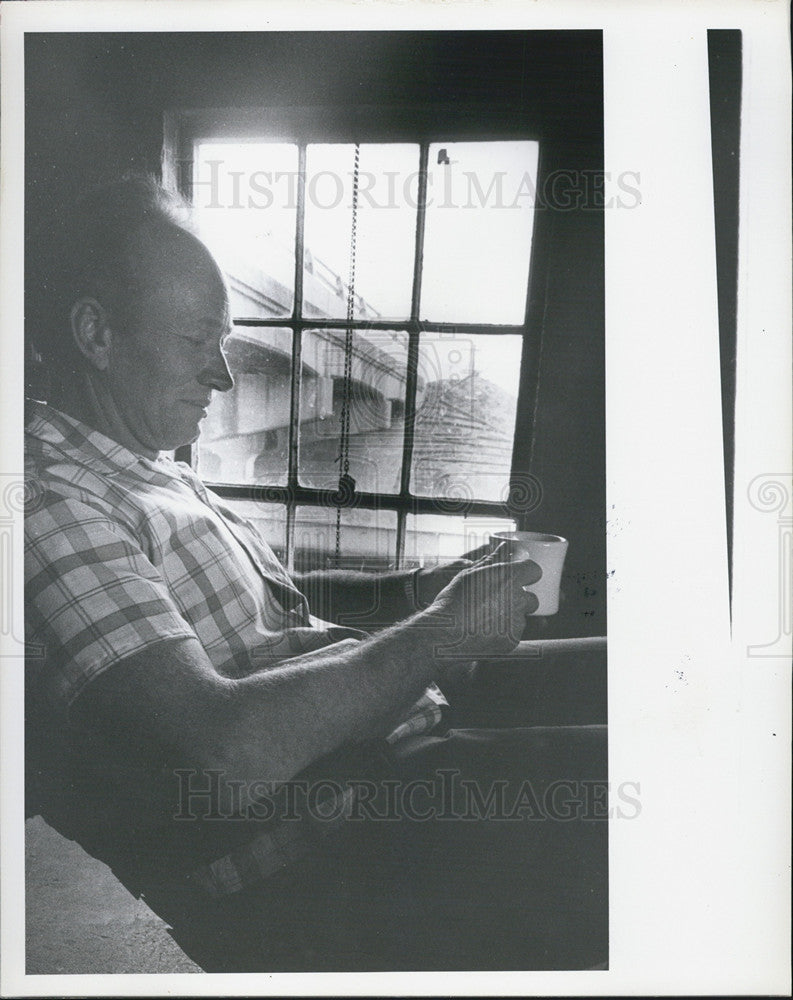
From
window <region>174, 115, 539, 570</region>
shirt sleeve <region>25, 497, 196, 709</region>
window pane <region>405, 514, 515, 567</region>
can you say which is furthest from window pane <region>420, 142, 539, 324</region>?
shirt sleeve <region>25, 497, 196, 709</region>

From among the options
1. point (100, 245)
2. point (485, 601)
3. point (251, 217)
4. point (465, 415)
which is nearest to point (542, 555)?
point (485, 601)

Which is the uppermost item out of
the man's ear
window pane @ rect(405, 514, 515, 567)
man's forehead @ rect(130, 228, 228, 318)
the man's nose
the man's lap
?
man's forehead @ rect(130, 228, 228, 318)

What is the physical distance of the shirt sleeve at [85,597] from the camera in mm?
1448

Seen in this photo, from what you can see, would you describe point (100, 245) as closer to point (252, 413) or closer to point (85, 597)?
point (252, 413)

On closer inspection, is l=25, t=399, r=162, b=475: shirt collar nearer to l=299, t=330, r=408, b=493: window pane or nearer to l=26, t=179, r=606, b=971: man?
l=26, t=179, r=606, b=971: man

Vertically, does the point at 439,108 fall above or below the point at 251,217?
above

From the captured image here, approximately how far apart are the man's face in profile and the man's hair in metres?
0.03

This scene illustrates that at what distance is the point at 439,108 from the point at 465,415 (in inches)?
21.5

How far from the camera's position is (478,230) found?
1521 mm

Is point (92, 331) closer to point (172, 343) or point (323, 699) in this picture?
point (172, 343)

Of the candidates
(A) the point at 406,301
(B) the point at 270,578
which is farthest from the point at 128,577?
(A) the point at 406,301

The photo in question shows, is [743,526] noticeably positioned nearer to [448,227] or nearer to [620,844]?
[620,844]

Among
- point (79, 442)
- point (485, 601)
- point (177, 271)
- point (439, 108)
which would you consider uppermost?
point (439, 108)

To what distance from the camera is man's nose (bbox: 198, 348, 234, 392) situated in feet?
4.96
